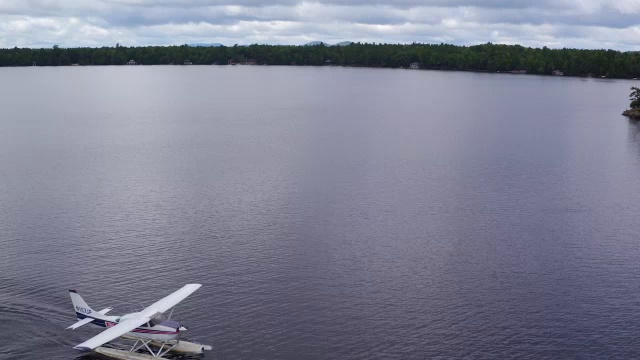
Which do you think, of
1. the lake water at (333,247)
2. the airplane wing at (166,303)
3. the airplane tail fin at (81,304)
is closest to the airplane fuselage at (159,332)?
the airplane wing at (166,303)

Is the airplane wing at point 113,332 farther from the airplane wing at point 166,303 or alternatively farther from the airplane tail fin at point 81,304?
the airplane tail fin at point 81,304

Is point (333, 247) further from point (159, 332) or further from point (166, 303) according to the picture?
point (159, 332)

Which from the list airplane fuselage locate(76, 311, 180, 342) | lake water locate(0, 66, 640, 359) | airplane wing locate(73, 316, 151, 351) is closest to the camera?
airplane wing locate(73, 316, 151, 351)

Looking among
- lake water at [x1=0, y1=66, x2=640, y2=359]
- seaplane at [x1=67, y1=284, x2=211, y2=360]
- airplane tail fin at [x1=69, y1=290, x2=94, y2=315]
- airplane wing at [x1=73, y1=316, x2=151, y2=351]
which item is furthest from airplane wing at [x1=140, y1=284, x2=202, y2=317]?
airplane tail fin at [x1=69, y1=290, x2=94, y2=315]

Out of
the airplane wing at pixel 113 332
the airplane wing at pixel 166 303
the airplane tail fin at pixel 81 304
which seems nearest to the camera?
the airplane wing at pixel 113 332

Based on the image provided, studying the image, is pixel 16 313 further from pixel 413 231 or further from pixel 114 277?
pixel 413 231

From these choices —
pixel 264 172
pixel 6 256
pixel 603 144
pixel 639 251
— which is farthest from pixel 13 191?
pixel 603 144

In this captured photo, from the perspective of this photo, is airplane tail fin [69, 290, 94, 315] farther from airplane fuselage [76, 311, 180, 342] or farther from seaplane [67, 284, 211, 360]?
airplane fuselage [76, 311, 180, 342]
